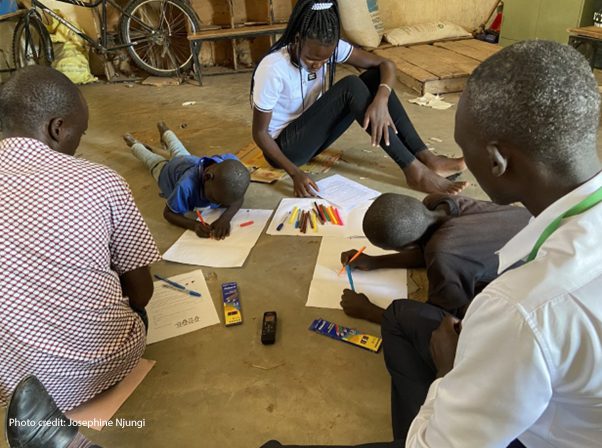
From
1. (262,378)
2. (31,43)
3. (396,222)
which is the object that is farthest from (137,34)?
(262,378)

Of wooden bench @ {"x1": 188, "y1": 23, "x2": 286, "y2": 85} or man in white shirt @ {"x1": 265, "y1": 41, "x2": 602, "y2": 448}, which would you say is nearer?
man in white shirt @ {"x1": 265, "y1": 41, "x2": 602, "y2": 448}

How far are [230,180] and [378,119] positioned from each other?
79 cm

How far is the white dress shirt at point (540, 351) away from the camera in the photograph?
57 centimetres

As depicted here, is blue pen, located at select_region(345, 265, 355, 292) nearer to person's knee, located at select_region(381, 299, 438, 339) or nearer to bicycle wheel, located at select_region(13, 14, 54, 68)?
person's knee, located at select_region(381, 299, 438, 339)

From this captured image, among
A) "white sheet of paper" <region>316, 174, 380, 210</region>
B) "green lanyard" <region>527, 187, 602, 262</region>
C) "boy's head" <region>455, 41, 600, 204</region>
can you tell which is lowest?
"white sheet of paper" <region>316, 174, 380, 210</region>

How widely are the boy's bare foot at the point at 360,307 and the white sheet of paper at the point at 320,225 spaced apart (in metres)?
0.44

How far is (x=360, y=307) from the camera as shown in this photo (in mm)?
1654

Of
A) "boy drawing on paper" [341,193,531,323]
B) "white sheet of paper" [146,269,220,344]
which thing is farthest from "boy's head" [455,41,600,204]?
"white sheet of paper" [146,269,220,344]

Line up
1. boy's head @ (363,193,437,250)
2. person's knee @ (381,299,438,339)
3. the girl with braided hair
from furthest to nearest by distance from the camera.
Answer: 1. the girl with braided hair
2. boy's head @ (363,193,437,250)
3. person's knee @ (381,299,438,339)

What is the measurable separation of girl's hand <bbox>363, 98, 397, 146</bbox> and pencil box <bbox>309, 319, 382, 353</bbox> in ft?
3.56

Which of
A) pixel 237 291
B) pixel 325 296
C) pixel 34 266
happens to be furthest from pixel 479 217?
pixel 34 266

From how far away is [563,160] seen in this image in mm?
680

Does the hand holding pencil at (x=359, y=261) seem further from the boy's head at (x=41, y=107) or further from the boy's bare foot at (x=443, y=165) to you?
the boy's head at (x=41, y=107)

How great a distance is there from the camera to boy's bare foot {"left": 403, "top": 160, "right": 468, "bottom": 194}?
7.71ft
